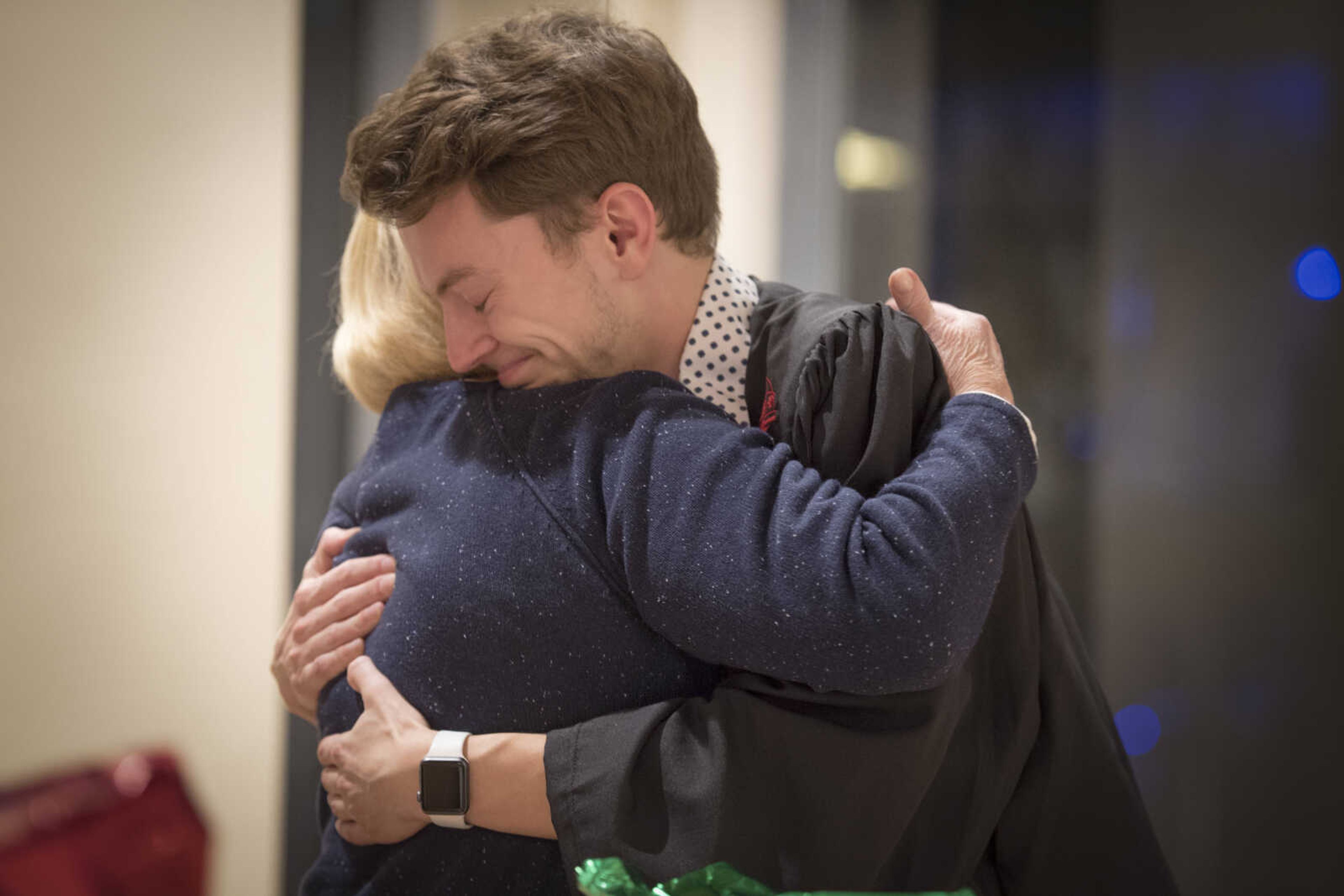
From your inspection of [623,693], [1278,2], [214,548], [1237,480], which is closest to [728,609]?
[623,693]

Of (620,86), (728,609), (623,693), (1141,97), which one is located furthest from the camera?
(1141,97)

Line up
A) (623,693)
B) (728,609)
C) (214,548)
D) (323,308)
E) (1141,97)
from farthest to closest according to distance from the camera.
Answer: (323,308) → (214,548) → (1141,97) → (623,693) → (728,609)

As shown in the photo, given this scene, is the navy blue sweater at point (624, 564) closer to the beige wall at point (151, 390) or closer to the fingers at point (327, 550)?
the fingers at point (327, 550)

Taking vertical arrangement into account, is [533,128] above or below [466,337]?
above

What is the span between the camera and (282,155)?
5.94 ft

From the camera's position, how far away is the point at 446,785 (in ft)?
2.95

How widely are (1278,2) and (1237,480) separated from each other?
2.37 ft

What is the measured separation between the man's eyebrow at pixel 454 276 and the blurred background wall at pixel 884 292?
0.69 metres

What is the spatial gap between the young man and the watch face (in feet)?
0.06

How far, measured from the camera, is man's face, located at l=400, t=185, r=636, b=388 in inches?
39.3

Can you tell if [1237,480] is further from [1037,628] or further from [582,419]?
[582,419]

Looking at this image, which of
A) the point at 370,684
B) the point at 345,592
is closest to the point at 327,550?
the point at 345,592

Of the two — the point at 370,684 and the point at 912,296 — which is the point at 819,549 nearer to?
the point at 912,296

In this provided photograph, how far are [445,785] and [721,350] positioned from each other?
51 cm
